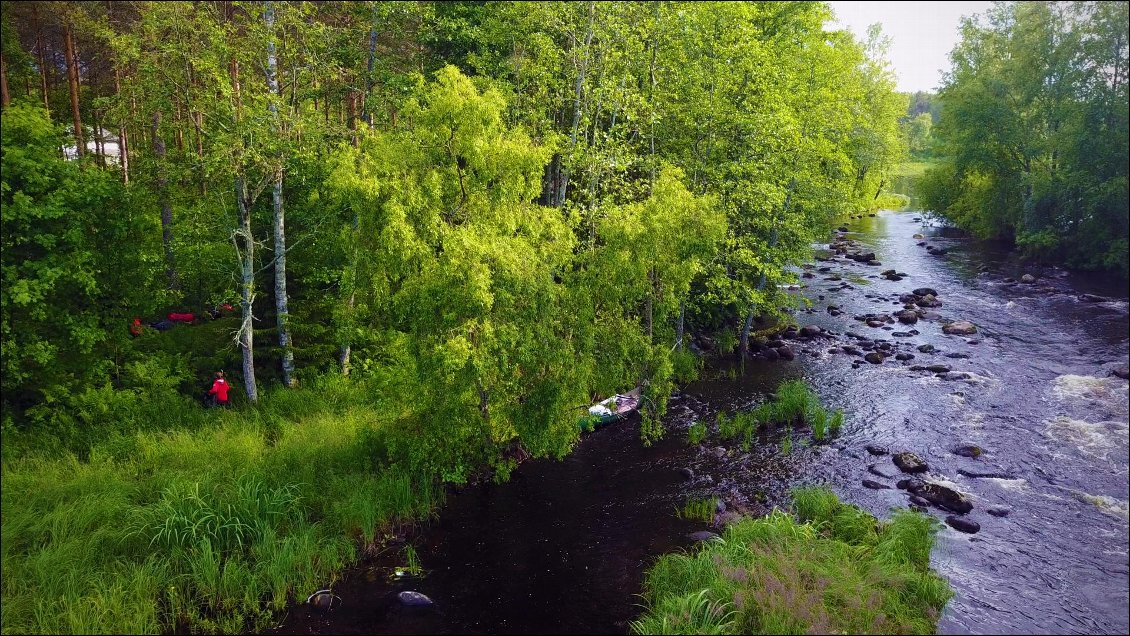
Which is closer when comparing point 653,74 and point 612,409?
point 612,409

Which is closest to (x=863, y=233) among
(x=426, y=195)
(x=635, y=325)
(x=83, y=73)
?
(x=635, y=325)

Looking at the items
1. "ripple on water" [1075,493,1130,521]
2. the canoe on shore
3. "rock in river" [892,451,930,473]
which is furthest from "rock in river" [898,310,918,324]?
the canoe on shore

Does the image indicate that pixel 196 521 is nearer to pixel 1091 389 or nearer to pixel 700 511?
pixel 700 511

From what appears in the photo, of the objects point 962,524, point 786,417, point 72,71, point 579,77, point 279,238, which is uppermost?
point 72,71

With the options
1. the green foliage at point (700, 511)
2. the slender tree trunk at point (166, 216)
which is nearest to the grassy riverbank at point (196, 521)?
the green foliage at point (700, 511)

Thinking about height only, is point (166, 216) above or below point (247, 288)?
above

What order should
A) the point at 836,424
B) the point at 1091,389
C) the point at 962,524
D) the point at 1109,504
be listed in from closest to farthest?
the point at 962,524
the point at 1109,504
the point at 836,424
the point at 1091,389

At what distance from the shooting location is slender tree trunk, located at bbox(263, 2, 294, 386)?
18594mm

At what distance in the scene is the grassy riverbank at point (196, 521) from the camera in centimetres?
1197

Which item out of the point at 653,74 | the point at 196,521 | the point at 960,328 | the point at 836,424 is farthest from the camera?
the point at 960,328

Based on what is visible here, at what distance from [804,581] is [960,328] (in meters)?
24.3

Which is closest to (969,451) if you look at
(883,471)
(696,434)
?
(883,471)

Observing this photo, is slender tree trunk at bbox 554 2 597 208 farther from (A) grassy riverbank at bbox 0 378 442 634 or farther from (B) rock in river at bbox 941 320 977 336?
(B) rock in river at bbox 941 320 977 336

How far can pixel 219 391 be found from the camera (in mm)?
18719
